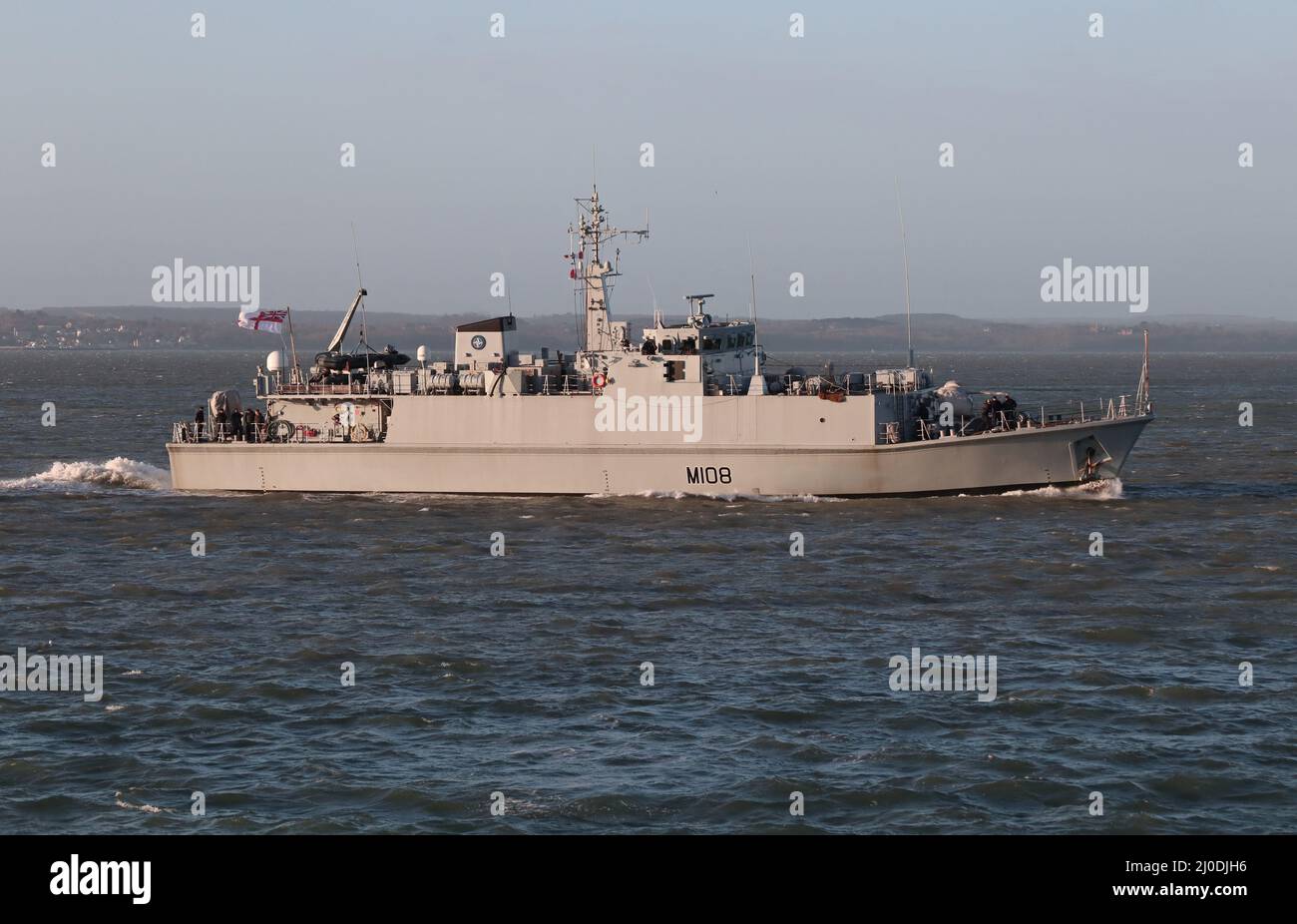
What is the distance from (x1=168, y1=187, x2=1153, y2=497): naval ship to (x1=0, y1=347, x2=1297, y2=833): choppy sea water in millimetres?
893

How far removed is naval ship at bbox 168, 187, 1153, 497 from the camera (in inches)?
1526

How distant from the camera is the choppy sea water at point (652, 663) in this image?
16.5 metres

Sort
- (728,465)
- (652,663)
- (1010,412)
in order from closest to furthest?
(652,663) < (728,465) < (1010,412)

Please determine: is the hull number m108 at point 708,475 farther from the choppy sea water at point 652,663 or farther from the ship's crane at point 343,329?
the ship's crane at point 343,329

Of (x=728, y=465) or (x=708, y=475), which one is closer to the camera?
(x=728, y=465)

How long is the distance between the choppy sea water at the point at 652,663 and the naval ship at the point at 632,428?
2.93 ft

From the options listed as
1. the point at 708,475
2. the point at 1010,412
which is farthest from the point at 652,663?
the point at 1010,412

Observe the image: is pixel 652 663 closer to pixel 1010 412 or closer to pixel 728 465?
pixel 728 465

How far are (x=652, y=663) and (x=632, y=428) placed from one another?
17.9 m

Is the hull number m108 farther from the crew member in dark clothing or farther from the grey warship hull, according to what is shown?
the crew member in dark clothing

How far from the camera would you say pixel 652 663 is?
2278cm
